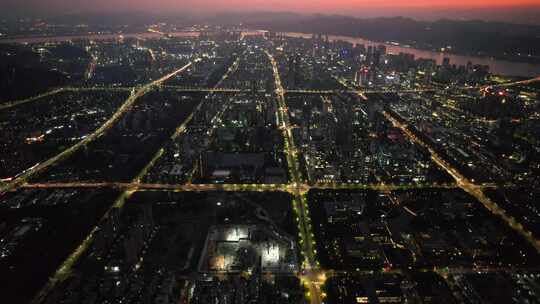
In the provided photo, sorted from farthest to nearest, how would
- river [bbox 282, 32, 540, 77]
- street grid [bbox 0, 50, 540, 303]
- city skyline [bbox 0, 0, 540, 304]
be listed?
river [bbox 282, 32, 540, 77]
street grid [bbox 0, 50, 540, 303]
city skyline [bbox 0, 0, 540, 304]

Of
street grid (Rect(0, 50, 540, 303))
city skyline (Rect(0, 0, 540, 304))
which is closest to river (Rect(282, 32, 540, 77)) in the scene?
city skyline (Rect(0, 0, 540, 304))

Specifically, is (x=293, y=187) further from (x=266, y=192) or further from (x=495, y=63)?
(x=495, y=63)

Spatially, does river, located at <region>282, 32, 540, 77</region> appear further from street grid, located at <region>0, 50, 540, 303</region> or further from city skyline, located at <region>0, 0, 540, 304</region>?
street grid, located at <region>0, 50, 540, 303</region>

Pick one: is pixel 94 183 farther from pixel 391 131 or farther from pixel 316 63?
pixel 316 63

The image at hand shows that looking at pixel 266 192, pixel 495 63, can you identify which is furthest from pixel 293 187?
pixel 495 63

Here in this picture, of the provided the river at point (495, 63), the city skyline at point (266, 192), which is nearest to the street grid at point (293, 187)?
the city skyline at point (266, 192)

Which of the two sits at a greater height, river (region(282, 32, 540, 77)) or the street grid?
river (region(282, 32, 540, 77))

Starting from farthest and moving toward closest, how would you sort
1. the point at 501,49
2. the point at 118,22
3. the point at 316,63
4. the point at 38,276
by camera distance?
the point at 118,22 → the point at 501,49 → the point at 316,63 → the point at 38,276

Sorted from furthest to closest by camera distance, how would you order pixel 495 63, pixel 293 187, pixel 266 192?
pixel 495 63 < pixel 293 187 < pixel 266 192

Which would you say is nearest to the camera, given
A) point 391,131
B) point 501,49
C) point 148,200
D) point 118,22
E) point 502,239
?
point 502,239

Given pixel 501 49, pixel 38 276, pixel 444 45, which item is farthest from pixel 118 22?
pixel 38 276

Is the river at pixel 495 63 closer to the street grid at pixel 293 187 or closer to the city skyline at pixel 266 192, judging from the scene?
the city skyline at pixel 266 192
